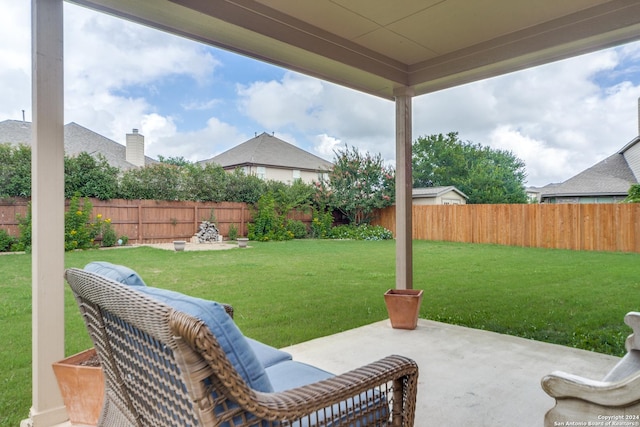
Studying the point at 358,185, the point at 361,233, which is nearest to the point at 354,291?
the point at 361,233

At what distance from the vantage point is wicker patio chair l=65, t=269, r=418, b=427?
0.79 meters

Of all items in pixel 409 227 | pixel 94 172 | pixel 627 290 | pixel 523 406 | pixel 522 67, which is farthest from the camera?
pixel 94 172

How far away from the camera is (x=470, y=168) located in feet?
52.1

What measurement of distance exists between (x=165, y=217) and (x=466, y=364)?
7.16 m

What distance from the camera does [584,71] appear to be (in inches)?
331

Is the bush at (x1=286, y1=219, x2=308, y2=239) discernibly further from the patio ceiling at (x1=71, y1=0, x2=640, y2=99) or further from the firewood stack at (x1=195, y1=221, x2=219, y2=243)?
the patio ceiling at (x1=71, y1=0, x2=640, y2=99)

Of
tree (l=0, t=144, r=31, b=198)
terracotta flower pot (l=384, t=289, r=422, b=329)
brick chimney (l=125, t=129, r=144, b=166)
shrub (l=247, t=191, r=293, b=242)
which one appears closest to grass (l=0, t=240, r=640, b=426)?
terracotta flower pot (l=384, t=289, r=422, b=329)

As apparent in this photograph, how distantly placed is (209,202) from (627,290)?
7.91 m

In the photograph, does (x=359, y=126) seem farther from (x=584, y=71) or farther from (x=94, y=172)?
(x=94, y=172)

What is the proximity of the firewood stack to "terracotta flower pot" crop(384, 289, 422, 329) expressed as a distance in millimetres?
6212

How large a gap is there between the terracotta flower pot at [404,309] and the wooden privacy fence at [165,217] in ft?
18.9

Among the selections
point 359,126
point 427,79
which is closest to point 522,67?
point 427,79

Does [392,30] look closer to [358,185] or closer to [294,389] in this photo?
[294,389]

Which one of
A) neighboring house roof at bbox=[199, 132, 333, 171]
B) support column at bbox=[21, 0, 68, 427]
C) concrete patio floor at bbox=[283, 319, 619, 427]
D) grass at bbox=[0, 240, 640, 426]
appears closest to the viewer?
support column at bbox=[21, 0, 68, 427]
